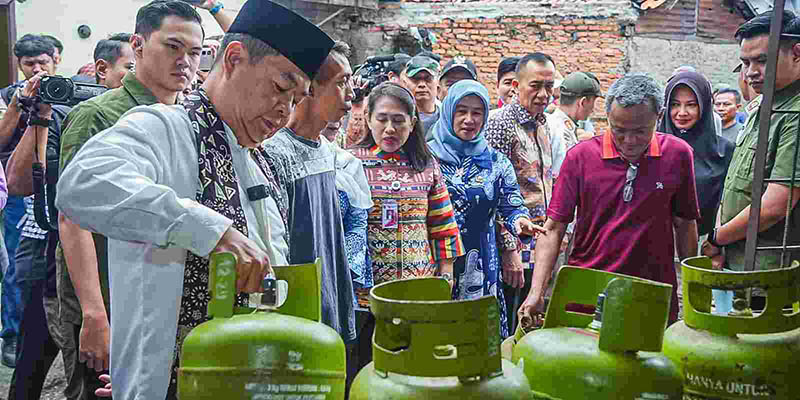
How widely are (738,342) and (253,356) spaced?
3.26 feet

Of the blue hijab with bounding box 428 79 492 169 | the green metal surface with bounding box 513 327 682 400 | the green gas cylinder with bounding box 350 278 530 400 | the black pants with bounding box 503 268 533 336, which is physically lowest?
the black pants with bounding box 503 268 533 336

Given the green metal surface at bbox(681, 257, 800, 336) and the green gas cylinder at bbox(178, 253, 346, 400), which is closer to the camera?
the green gas cylinder at bbox(178, 253, 346, 400)

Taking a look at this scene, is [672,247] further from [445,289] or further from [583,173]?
[445,289]

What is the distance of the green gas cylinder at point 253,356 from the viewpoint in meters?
1.43

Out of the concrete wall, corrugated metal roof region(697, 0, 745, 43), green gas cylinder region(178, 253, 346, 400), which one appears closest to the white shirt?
green gas cylinder region(178, 253, 346, 400)

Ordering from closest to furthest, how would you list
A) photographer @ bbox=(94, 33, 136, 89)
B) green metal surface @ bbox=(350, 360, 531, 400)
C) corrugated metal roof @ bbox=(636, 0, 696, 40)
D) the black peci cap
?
green metal surface @ bbox=(350, 360, 531, 400) → the black peci cap → photographer @ bbox=(94, 33, 136, 89) → corrugated metal roof @ bbox=(636, 0, 696, 40)

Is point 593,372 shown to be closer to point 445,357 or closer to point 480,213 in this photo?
point 445,357

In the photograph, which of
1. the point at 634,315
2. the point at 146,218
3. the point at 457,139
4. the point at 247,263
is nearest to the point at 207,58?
the point at 457,139

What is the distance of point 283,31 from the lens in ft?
6.68

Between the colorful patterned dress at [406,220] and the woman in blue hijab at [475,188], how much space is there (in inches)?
9.0

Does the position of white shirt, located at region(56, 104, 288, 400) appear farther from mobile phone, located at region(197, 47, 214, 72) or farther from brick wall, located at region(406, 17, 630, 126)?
brick wall, located at region(406, 17, 630, 126)

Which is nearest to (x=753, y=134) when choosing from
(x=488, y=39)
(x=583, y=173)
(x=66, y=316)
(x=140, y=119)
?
(x=583, y=173)

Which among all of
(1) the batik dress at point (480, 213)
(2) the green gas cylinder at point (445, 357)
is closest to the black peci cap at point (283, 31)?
(2) the green gas cylinder at point (445, 357)

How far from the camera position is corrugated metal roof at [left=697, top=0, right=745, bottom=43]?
14.0 meters
